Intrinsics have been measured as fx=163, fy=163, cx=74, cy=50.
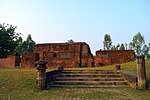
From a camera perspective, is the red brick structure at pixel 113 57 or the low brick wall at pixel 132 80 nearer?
the low brick wall at pixel 132 80

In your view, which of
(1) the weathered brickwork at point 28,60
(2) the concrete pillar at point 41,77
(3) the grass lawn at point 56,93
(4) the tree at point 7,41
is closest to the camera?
(3) the grass lawn at point 56,93

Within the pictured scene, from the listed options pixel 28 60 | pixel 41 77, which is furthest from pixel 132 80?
pixel 28 60

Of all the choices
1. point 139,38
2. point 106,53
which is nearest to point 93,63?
point 106,53

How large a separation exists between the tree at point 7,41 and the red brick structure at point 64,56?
16.3 ft

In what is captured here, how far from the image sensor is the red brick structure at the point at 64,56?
2483 cm

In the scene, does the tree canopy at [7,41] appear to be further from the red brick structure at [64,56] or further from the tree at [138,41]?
the tree at [138,41]

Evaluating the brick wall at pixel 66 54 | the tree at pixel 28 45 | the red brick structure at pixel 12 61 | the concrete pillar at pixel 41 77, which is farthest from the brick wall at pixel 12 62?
the tree at pixel 28 45

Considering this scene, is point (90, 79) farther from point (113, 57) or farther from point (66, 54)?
point (66, 54)

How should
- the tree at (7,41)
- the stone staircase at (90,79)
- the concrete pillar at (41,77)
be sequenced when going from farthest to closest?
the tree at (7,41) → the stone staircase at (90,79) → the concrete pillar at (41,77)

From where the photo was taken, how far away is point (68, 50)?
2603cm

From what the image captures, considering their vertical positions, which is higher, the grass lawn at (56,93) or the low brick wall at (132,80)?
the low brick wall at (132,80)

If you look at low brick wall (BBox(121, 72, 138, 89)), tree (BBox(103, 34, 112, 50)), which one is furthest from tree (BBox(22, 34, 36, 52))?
low brick wall (BBox(121, 72, 138, 89))

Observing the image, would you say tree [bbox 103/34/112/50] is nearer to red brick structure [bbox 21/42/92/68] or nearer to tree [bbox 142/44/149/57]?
tree [bbox 142/44/149/57]

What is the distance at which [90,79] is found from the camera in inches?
382
